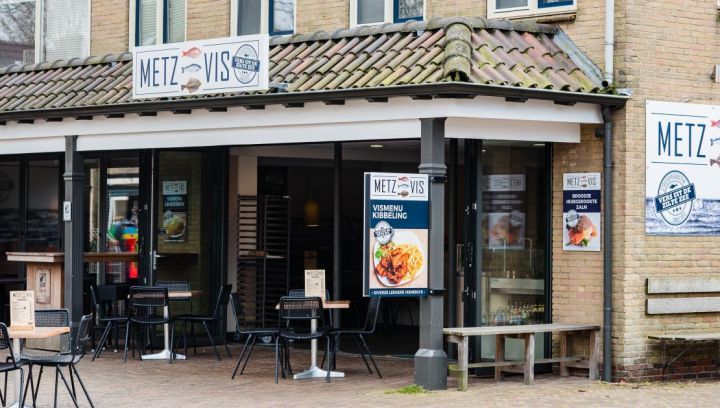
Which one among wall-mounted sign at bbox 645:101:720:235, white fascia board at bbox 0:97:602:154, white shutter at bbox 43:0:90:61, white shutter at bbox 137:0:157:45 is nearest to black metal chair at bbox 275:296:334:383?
white fascia board at bbox 0:97:602:154

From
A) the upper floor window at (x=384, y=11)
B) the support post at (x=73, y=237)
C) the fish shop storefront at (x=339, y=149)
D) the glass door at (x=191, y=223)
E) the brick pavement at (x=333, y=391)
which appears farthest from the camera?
the glass door at (x=191, y=223)

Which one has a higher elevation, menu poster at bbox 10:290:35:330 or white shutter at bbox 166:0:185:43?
white shutter at bbox 166:0:185:43

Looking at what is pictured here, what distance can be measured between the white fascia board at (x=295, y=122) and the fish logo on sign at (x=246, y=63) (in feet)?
1.64

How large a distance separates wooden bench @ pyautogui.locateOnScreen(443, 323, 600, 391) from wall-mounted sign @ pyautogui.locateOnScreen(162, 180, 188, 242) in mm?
4885

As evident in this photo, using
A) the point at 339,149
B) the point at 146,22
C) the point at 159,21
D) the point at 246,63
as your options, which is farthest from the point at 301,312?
the point at 146,22

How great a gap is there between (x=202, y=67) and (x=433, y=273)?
11.9ft

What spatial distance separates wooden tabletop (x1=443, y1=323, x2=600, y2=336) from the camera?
44.1 feet

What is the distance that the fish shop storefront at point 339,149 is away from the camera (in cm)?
1337

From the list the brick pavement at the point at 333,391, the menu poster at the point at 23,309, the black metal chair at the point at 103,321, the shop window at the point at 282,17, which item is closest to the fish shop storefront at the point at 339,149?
the black metal chair at the point at 103,321

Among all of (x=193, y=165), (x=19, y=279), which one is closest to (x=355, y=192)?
(x=193, y=165)

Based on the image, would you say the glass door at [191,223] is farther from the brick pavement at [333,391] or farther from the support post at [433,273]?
the support post at [433,273]

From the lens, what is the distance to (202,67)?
571 inches

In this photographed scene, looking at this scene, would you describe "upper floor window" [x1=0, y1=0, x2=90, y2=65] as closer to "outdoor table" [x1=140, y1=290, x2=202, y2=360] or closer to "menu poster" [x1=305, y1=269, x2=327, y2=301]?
"outdoor table" [x1=140, y1=290, x2=202, y2=360]

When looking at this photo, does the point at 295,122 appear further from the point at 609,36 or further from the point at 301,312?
the point at 609,36
